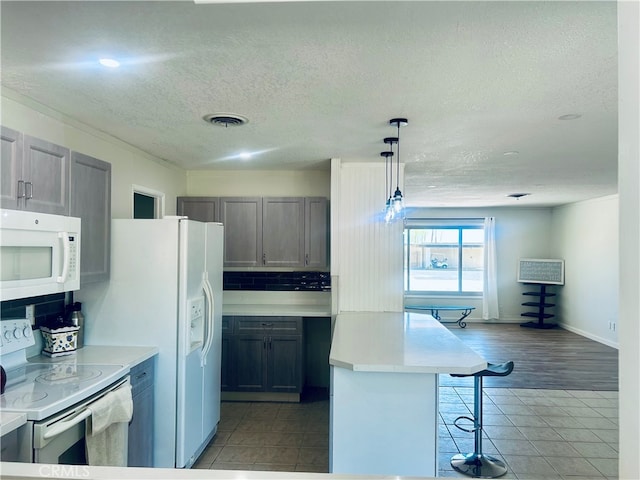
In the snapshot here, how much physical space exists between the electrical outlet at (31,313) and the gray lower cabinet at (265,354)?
1839mm

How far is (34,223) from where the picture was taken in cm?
187

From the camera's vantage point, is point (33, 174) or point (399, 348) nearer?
point (33, 174)

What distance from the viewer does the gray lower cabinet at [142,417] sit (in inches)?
92.1

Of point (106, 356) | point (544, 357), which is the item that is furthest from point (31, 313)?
point (544, 357)

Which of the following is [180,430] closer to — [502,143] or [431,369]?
[431,369]

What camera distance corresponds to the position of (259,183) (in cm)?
453

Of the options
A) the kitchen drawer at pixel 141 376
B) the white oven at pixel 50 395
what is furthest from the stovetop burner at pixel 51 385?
the kitchen drawer at pixel 141 376

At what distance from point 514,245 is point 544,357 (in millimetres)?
3256

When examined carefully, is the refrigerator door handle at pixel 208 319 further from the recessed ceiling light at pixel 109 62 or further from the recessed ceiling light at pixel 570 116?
the recessed ceiling light at pixel 570 116

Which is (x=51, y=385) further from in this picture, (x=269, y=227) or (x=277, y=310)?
(x=269, y=227)

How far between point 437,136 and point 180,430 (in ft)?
9.06

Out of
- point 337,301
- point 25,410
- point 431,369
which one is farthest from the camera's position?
point 337,301

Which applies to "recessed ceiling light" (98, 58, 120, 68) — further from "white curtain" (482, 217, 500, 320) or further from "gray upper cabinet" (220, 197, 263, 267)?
"white curtain" (482, 217, 500, 320)

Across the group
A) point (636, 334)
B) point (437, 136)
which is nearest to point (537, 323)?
point (437, 136)
